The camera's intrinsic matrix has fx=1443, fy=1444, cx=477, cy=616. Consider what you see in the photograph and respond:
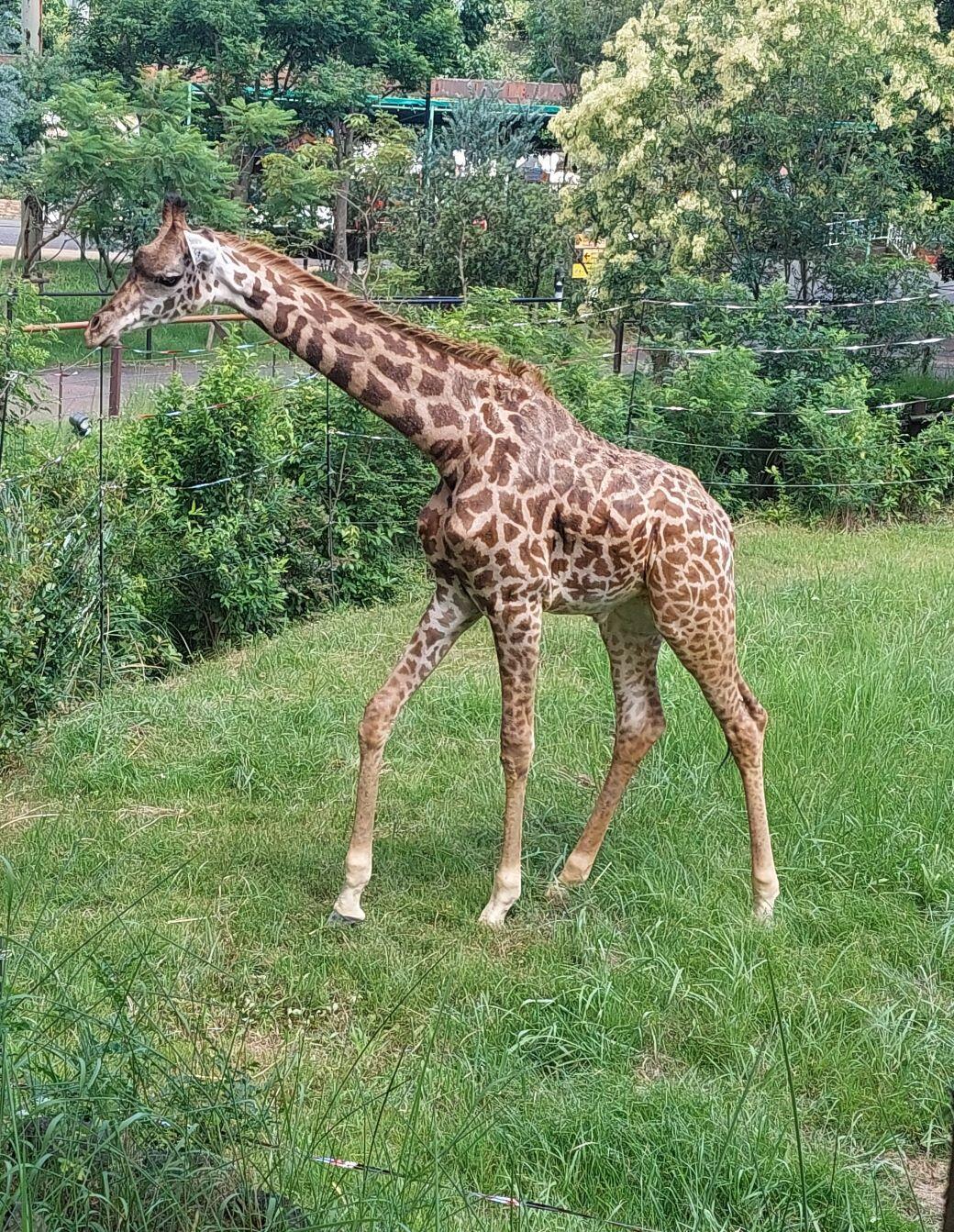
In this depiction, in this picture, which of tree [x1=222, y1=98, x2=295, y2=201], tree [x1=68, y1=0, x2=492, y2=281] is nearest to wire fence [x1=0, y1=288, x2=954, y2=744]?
tree [x1=222, y1=98, x2=295, y2=201]

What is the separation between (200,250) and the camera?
16.7 feet

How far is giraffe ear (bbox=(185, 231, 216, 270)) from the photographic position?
5.07 meters

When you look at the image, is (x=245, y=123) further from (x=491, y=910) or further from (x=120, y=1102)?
(x=120, y=1102)

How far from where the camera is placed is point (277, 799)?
6453mm

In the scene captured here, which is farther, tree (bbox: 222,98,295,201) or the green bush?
tree (bbox: 222,98,295,201)

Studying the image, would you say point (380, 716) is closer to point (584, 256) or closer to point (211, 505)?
point (211, 505)

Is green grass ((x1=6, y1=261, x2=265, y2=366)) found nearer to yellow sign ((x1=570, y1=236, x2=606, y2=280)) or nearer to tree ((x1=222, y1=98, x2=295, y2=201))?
tree ((x1=222, y1=98, x2=295, y2=201))

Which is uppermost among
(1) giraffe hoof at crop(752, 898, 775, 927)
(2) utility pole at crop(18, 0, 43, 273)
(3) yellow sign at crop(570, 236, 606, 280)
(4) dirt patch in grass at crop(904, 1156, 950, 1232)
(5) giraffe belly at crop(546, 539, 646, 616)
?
(2) utility pole at crop(18, 0, 43, 273)

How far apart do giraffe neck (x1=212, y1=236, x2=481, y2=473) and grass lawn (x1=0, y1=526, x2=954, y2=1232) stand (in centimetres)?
177

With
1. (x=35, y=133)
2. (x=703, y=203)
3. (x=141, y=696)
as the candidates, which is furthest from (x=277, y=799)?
(x=35, y=133)

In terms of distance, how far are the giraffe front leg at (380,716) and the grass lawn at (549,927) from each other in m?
0.14

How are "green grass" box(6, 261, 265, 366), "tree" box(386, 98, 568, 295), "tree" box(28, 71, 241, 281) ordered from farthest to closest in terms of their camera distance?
1. "tree" box(386, 98, 568, 295)
2. "tree" box(28, 71, 241, 281)
3. "green grass" box(6, 261, 265, 366)

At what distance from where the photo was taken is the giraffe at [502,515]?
518cm

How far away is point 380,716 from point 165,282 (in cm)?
174
